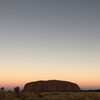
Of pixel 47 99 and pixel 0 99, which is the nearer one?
pixel 0 99

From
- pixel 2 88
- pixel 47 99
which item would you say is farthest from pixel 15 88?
pixel 47 99

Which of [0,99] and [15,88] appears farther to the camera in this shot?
[15,88]

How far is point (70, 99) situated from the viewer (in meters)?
30.0

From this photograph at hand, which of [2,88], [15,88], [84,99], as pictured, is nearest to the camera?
[84,99]

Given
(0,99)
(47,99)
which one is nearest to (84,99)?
(47,99)

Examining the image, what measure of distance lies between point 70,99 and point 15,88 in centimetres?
1420

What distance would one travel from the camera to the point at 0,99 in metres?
24.5

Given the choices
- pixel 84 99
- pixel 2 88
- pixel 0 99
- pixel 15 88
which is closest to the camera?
pixel 0 99

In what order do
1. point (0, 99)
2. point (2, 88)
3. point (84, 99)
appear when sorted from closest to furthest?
point (0, 99) < point (84, 99) < point (2, 88)

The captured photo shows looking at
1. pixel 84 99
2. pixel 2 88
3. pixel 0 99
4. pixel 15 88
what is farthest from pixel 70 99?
pixel 2 88

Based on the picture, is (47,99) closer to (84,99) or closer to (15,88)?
(84,99)

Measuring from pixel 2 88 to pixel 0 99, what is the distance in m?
18.8

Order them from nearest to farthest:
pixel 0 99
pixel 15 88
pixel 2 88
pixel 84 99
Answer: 1. pixel 0 99
2. pixel 84 99
3. pixel 15 88
4. pixel 2 88

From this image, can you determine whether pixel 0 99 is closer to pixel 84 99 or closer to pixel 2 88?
pixel 84 99
